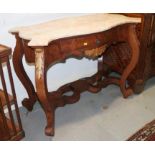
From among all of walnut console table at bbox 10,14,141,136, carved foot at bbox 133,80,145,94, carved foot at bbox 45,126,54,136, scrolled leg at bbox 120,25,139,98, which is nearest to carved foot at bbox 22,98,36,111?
walnut console table at bbox 10,14,141,136

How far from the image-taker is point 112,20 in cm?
157

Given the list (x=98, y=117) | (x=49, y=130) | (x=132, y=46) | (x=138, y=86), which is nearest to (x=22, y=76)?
(x=49, y=130)

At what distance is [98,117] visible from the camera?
69.6 inches

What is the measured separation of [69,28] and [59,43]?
0.44 feet

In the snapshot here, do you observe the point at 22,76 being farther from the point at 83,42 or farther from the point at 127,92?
the point at 127,92

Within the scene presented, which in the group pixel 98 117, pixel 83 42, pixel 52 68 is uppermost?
pixel 83 42

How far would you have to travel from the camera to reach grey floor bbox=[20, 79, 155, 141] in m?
1.60

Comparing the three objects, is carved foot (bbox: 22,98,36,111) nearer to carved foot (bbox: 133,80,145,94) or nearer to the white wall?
the white wall

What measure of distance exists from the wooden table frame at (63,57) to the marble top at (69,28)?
0.15 feet

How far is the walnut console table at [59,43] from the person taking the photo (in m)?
1.32

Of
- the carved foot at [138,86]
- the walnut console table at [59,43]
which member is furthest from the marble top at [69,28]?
the carved foot at [138,86]

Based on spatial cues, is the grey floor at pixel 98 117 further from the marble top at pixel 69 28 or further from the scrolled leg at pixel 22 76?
the marble top at pixel 69 28

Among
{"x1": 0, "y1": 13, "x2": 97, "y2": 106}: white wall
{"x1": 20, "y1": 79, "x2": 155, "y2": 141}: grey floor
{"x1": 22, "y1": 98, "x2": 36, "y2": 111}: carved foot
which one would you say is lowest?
{"x1": 20, "y1": 79, "x2": 155, "y2": 141}: grey floor

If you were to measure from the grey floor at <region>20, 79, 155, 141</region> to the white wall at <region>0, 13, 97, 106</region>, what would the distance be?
0.22m
